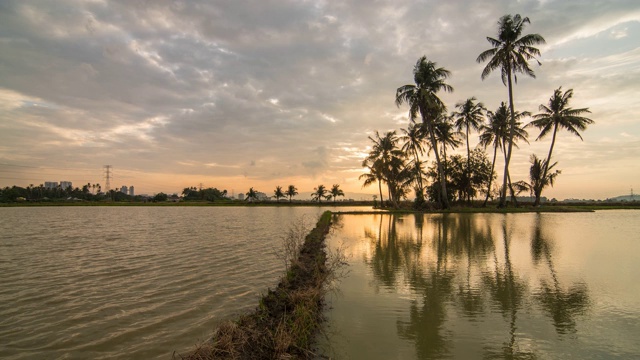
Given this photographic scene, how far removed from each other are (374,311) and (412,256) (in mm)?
6176

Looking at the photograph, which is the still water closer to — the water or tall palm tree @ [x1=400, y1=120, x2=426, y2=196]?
the water

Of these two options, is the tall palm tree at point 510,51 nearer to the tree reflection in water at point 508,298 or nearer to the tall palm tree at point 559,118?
the tall palm tree at point 559,118

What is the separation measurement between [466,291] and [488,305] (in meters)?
1.02

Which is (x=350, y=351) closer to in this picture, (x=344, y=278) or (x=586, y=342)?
(x=586, y=342)

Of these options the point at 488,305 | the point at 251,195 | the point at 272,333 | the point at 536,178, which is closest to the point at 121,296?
the point at 272,333

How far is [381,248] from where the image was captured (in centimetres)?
1459

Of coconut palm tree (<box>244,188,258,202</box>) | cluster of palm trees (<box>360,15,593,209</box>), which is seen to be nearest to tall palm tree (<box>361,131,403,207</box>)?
cluster of palm trees (<box>360,15,593,209</box>)

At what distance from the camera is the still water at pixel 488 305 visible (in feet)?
16.3

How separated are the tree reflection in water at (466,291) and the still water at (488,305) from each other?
0.06 ft

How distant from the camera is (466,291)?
25.6ft

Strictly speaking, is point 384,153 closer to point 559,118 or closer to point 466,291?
point 559,118

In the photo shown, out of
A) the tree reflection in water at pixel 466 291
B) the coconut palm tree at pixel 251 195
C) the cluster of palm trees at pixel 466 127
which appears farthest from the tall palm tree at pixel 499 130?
the coconut palm tree at pixel 251 195

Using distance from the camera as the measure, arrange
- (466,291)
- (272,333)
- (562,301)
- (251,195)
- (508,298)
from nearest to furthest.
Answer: (272,333) → (562,301) → (508,298) → (466,291) → (251,195)

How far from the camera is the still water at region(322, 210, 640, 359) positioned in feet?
16.3
